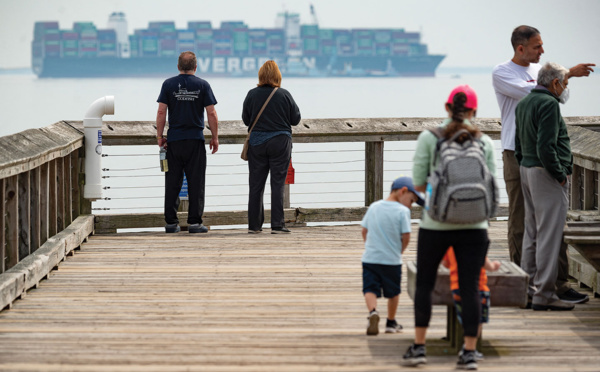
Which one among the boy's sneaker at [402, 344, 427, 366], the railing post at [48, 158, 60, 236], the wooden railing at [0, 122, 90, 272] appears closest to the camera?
the boy's sneaker at [402, 344, 427, 366]

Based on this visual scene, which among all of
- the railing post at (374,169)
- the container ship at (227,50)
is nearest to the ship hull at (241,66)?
the container ship at (227,50)

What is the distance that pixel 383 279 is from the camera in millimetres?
4613

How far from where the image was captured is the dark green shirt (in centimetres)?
491

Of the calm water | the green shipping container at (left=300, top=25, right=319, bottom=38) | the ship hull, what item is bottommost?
the calm water

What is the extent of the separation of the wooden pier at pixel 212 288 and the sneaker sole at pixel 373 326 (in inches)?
1.9

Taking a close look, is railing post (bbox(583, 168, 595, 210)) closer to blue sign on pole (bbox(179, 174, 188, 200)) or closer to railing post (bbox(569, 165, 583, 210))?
railing post (bbox(569, 165, 583, 210))

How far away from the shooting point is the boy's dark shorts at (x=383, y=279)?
461cm

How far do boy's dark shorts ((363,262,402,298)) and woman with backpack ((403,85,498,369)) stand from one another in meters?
0.55

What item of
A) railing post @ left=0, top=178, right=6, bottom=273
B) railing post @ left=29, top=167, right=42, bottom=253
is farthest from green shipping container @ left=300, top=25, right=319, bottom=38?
railing post @ left=0, top=178, right=6, bottom=273

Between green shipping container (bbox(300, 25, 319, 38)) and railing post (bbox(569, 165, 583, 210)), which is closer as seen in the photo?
railing post (bbox(569, 165, 583, 210))

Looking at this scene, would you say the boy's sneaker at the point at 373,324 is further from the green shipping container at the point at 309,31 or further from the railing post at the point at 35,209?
the green shipping container at the point at 309,31

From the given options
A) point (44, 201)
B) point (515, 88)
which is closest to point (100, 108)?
point (44, 201)

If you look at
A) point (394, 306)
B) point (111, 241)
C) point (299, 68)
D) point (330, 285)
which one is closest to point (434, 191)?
point (394, 306)

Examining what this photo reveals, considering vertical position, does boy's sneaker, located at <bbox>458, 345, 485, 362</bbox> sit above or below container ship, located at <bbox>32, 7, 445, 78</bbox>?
below
